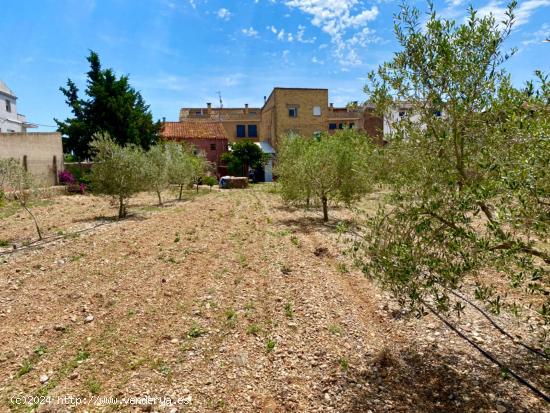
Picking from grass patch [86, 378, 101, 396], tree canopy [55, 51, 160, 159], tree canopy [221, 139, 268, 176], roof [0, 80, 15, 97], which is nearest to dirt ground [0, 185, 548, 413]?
grass patch [86, 378, 101, 396]

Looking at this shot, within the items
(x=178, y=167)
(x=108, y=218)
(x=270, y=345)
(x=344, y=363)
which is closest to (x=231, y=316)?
(x=270, y=345)

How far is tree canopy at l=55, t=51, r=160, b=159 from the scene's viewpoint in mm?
32781

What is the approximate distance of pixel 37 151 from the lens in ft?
90.1

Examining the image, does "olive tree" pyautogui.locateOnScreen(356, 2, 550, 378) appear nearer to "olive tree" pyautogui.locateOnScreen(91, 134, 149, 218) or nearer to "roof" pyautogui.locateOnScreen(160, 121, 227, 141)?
"olive tree" pyautogui.locateOnScreen(91, 134, 149, 218)

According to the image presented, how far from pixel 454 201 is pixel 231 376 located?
3679 mm

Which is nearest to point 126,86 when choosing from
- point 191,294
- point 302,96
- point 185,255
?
point 302,96

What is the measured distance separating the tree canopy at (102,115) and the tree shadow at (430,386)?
3195 cm

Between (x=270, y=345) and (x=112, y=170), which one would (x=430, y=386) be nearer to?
(x=270, y=345)

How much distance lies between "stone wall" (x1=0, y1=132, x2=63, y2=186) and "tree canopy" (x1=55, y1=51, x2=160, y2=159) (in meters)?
3.82

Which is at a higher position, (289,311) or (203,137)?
(203,137)

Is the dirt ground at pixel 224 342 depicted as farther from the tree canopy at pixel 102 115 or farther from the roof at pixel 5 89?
the roof at pixel 5 89

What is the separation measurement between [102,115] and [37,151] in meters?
7.26

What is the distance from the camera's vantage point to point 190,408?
4.50m

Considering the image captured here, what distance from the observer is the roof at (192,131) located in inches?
1844
